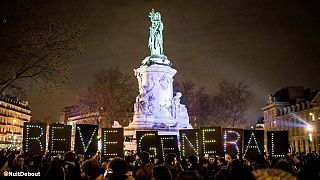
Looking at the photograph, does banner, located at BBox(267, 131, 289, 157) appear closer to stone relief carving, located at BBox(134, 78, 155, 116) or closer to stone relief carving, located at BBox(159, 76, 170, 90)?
stone relief carving, located at BBox(134, 78, 155, 116)

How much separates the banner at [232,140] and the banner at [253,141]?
1.21 feet

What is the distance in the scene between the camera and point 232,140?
15070 mm

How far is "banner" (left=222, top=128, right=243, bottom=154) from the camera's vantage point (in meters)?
15.0

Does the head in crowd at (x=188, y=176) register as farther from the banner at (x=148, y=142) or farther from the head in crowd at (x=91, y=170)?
the banner at (x=148, y=142)

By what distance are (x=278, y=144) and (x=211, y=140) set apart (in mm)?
2856

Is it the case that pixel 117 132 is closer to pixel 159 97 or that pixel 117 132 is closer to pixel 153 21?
pixel 159 97

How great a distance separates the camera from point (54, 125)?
1440 centimetres

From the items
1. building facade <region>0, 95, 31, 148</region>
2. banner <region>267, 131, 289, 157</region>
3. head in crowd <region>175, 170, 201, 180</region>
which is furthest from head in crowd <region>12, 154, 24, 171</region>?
building facade <region>0, 95, 31, 148</region>

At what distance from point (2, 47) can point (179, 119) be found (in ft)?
77.3

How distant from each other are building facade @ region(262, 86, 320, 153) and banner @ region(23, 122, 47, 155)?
157 ft

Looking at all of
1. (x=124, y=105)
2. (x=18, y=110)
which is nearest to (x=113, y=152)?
(x=124, y=105)

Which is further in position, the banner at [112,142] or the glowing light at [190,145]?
the glowing light at [190,145]

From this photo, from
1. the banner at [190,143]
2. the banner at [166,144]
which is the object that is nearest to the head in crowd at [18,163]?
the banner at [166,144]

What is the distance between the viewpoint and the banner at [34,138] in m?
14.4
